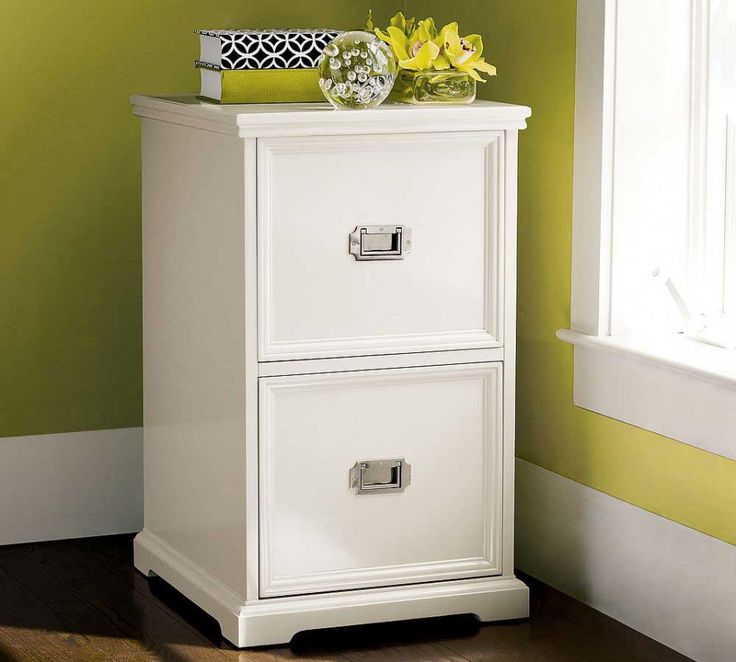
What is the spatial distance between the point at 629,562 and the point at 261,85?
0.98m

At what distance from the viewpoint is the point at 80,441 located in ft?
9.27

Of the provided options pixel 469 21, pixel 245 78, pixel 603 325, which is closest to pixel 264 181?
pixel 245 78

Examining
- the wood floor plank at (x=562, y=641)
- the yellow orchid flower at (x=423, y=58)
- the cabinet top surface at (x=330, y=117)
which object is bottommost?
the wood floor plank at (x=562, y=641)

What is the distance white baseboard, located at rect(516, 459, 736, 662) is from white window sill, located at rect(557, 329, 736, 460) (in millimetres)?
151

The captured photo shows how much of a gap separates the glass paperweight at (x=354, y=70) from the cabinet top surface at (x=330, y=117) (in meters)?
0.03

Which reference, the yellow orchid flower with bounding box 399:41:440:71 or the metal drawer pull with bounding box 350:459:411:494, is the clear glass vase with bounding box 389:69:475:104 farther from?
the metal drawer pull with bounding box 350:459:411:494

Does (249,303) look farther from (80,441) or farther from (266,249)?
(80,441)

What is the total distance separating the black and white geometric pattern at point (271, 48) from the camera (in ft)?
7.68

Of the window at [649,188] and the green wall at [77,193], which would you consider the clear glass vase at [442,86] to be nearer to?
the window at [649,188]

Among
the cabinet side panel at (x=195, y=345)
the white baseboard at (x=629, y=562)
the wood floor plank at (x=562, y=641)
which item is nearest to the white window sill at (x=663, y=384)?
the white baseboard at (x=629, y=562)

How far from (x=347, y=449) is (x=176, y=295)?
0.42 meters

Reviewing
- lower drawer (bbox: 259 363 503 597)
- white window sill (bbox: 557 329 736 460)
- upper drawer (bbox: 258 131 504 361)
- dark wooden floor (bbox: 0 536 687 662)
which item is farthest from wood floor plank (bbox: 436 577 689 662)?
upper drawer (bbox: 258 131 504 361)

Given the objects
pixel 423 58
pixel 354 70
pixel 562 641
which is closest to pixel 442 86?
pixel 423 58

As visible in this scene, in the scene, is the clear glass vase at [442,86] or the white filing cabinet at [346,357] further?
the clear glass vase at [442,86]
